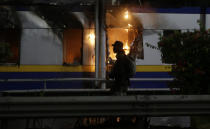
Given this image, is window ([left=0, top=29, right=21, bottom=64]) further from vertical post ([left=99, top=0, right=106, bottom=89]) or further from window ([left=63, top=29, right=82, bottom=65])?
vertical post ([left=99, top=0, right=106, bottom=89])

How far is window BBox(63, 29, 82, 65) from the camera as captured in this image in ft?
32.7

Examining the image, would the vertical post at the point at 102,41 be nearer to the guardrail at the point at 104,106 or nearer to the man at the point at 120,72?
the man at the point at 120,72

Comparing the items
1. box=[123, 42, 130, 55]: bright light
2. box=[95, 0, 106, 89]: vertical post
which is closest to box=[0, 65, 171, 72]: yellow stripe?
box=[95, 0, 106, 89]: vertical post

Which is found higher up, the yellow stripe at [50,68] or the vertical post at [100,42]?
the vertical post at [100,42]

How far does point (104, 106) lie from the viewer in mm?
4469

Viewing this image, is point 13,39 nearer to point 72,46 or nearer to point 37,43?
point 37,43

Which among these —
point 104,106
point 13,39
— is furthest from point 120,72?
point 13,39

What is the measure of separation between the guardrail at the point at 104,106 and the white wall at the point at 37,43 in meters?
5.55

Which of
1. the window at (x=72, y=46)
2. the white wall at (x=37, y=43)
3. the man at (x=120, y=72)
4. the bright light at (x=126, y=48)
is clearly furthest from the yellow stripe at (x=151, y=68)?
the man at (x=120, y=72)

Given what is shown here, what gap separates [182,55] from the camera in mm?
5398

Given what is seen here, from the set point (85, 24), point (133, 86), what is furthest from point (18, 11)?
point (133, 86)

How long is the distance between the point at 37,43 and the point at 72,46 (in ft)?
3.72

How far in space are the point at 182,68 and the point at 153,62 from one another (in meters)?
4.70

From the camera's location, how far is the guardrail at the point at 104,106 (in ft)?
14.2
